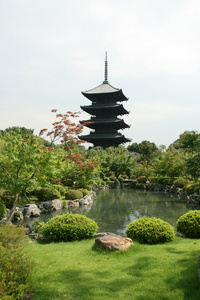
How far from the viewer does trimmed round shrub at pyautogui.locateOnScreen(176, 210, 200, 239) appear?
23.5 feet

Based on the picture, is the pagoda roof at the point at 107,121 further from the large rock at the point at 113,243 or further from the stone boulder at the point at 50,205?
the large rock at the point at 113,243

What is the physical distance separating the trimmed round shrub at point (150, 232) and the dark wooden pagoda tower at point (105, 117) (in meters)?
32.8

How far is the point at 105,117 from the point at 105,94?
410 centimetres

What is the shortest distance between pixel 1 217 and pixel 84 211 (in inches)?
213

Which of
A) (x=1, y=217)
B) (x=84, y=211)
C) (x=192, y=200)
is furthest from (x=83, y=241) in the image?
(x=192, y=200)

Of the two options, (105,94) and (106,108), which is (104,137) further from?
(105,94)

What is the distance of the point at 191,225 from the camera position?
7.23 metres

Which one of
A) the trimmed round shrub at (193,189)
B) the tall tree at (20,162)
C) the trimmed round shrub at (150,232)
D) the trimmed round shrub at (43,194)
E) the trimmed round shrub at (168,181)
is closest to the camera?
the trimmed round shrub at (150,232)

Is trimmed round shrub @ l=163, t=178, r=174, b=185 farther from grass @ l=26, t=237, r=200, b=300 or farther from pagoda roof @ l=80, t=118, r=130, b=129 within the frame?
grass @ l=26, t=237, r=200, b=300

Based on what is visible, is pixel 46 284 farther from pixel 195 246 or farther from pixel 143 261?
pixel 195 246

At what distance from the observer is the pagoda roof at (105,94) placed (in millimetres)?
40938

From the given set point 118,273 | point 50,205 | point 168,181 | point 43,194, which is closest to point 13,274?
point 118,273

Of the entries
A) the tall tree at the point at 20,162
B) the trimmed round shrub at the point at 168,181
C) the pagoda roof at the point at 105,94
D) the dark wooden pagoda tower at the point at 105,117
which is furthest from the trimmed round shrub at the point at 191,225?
the pagoda roof at the point at 105,94

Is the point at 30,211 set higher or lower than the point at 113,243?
lower
